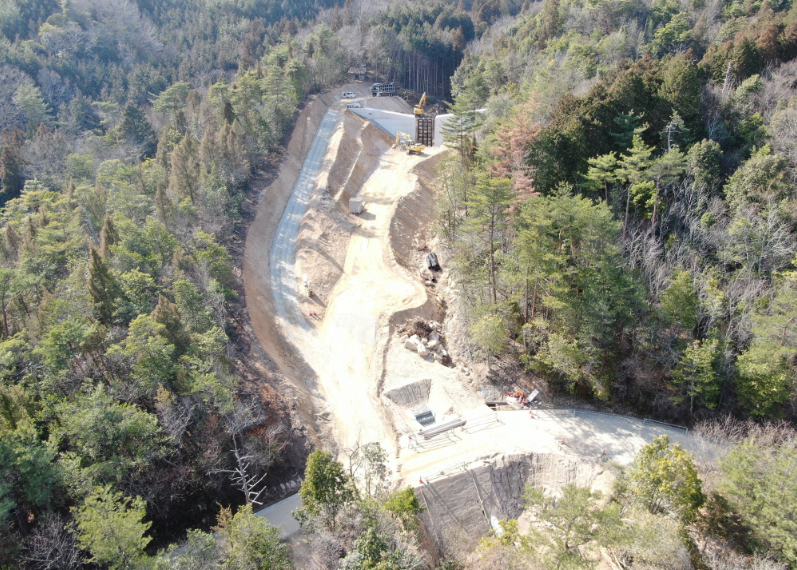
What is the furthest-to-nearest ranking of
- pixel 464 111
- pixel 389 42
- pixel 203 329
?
pixel 389 42 → pixel 464 111 → pixel 203 329

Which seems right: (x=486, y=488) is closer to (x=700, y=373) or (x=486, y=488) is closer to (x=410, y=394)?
(x=410, y=394)

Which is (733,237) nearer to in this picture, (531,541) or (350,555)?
(531,541)

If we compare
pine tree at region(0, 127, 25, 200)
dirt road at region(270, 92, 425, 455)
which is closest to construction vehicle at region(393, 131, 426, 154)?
dirt road at region(270, 92, 425, 455)

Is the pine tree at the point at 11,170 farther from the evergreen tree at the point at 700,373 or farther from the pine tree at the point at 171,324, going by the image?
the evergreen tree at the point at 700,373

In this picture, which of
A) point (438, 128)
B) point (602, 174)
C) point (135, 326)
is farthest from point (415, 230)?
point (135, 326)

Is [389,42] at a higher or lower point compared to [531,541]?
higher

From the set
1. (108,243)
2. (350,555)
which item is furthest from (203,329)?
(350,555)

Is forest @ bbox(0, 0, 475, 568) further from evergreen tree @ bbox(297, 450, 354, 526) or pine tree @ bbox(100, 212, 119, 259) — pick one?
evergreen tree @ bbox(297, 450, 354, 526)
